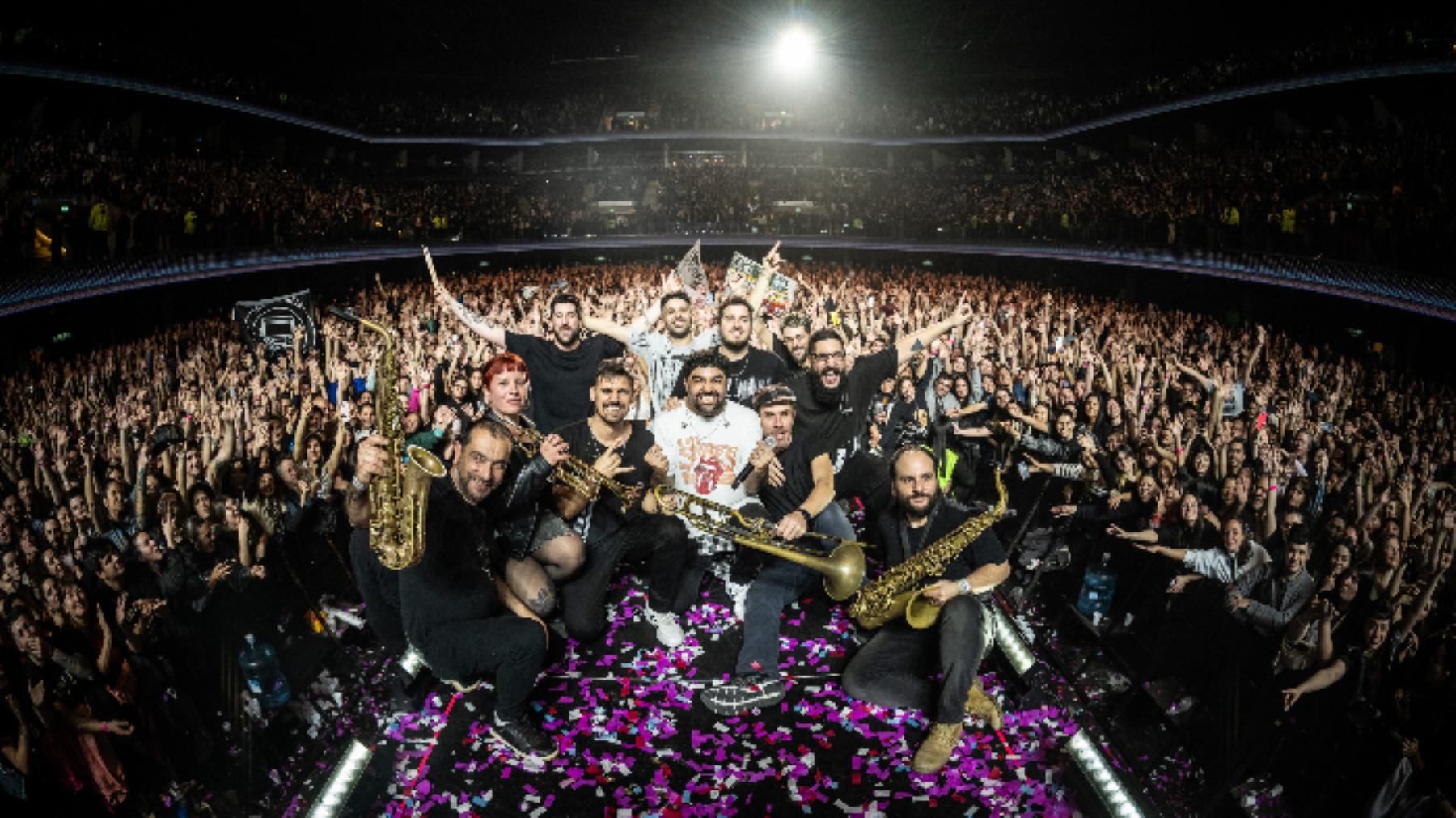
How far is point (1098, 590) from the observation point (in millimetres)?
5621

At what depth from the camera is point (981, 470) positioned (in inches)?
322

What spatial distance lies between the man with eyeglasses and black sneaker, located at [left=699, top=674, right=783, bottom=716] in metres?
1.59

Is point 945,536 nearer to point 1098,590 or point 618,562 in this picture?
point 1098,590

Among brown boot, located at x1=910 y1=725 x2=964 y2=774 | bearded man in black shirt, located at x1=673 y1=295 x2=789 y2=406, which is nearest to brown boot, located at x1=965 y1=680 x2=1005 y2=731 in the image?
brown boot, located at x1=910 y1=725 x2=964 y2=774

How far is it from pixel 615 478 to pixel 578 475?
1.10 ft

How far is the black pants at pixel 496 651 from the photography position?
4.35 metres

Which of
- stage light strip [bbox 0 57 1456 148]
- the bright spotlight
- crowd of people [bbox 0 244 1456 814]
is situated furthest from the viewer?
the bright spotlight

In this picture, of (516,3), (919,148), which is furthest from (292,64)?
(919,148)

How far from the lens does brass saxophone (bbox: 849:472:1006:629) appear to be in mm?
4676

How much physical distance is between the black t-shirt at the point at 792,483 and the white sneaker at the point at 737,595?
65 centimetres

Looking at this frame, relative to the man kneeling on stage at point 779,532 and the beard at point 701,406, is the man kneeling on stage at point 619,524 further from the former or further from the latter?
the man kneeling on stage at point 779,532

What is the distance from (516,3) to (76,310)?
18064 mm

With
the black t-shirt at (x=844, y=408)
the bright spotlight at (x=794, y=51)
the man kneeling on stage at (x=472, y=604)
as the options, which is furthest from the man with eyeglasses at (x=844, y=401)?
the bright spotlight at (x=794, y=51)

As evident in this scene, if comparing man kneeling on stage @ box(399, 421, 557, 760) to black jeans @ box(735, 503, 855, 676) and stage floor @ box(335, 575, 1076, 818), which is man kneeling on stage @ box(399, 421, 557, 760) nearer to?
stage floor @ box(335, 575, 1076, 818)
